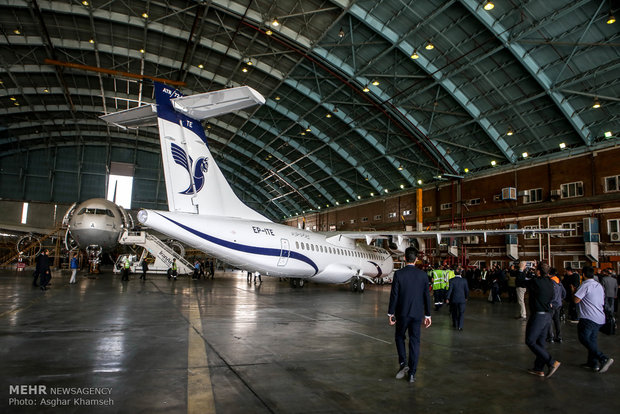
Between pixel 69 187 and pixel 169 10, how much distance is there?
3113 centimetres

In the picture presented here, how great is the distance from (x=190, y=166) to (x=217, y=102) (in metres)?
2.22

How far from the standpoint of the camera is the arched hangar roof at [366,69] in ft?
61.5

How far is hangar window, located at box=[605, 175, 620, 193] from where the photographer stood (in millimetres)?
19391

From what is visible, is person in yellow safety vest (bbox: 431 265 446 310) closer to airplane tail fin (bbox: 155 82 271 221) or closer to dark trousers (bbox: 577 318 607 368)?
dark trousers (bbox: 577 318 607 368)

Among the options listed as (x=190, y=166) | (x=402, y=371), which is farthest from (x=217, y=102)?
(x=402, y=371)

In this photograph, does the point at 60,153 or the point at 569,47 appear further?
the point at 60,153

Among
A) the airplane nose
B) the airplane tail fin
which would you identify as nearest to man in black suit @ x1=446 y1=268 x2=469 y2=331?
the airplane tail fin

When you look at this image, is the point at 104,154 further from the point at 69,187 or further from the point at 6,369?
the point at 6,369

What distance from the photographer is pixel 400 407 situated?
4059 millimetres

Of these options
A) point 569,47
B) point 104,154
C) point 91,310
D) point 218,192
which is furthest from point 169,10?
point 104,154

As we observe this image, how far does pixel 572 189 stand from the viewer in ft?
70.4

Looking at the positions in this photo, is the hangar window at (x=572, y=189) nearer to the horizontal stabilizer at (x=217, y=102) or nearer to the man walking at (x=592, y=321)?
the man walking at (x=592, y=321)

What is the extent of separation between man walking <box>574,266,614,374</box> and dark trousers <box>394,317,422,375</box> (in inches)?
107

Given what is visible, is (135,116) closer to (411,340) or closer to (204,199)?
(204,199)
